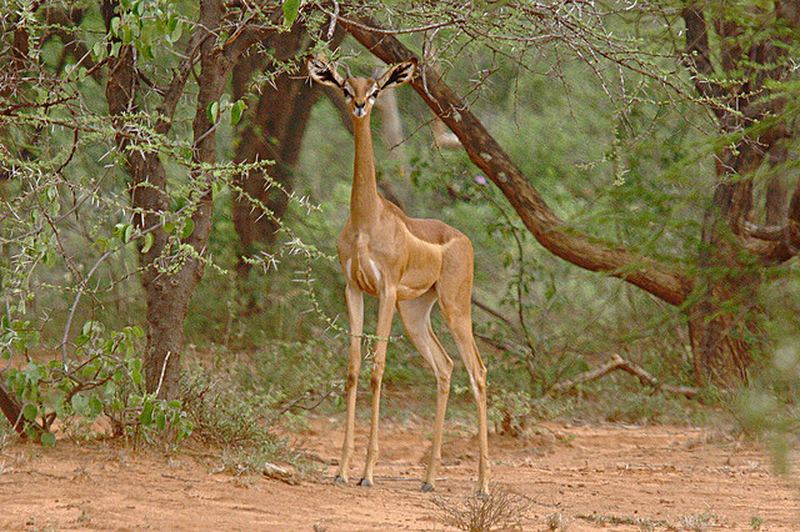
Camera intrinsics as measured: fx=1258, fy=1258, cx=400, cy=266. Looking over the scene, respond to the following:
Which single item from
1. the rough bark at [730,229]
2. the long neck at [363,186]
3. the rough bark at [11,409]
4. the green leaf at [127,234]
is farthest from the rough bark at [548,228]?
the green leaf at [127,234]

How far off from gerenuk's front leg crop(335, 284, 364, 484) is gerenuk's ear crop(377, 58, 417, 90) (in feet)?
3.71

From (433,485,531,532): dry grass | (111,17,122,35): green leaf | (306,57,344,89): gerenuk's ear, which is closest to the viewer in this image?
(111,17,122,35): green leaf

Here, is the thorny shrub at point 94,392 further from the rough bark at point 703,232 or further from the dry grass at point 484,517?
the rough bark at point 703,232

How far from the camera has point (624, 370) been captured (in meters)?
11.0

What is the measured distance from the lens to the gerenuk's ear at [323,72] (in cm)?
627

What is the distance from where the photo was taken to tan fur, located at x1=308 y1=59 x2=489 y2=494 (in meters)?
6.48

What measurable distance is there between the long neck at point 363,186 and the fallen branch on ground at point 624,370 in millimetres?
4330

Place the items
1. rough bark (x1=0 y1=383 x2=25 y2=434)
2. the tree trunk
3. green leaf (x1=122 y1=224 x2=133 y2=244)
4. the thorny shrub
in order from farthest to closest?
1. the tree trunk
2. rough bark (x1=0 y1=383 x2=25 y2=434)
3. the thorny shrub
4. green leaf (x1=122 y1=224 x2=133 y2=244)

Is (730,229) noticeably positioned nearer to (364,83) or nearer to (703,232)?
(703,232)

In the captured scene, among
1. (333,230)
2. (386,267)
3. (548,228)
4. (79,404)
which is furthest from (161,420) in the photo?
(333,230)

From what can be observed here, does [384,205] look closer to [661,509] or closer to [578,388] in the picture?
[661,509]

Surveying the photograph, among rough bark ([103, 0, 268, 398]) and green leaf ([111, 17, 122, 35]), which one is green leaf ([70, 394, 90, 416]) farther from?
green leaf ([111, 17, 122, 35])

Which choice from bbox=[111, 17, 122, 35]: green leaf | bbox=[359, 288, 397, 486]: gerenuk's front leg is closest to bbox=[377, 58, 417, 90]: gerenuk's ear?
bbox=[359, 288, 397, 486]: gerenuk's front leg

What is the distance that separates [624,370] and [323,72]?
5.54m
